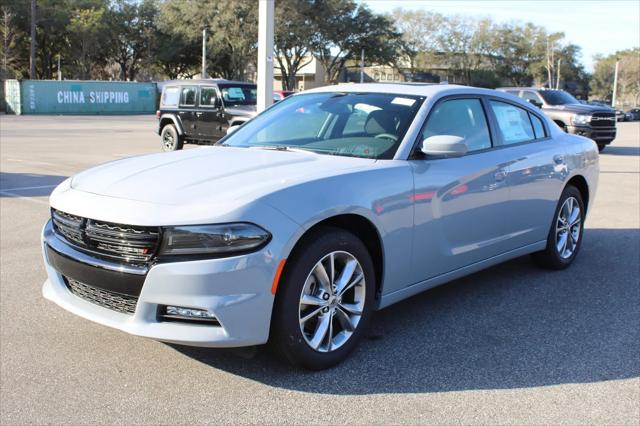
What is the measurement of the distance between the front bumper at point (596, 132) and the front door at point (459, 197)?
1456 cm

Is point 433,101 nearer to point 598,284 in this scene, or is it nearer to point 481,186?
point 481,186

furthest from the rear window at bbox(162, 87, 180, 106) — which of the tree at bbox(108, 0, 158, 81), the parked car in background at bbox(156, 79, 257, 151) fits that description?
the tree at bbox(108, 0, 158, 81)

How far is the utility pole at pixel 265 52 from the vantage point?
36.3 feet

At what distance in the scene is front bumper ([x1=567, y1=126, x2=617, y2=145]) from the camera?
60.0 feet

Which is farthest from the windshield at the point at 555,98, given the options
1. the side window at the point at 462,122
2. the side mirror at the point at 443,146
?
the side mirror at the point at 443,146

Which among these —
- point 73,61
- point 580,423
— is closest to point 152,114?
point 73,61

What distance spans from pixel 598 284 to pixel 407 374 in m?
2.65

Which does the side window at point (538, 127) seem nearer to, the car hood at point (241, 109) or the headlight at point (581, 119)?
the car hood at point (241, 109)

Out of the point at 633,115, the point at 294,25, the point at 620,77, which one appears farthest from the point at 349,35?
the point at 620,77

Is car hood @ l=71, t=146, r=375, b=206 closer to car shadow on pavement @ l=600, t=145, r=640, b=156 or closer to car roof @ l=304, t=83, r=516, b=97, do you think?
car roof @ l=304, t=83, r=516, b=97

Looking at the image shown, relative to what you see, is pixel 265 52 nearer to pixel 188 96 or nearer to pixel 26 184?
pixel 26 184

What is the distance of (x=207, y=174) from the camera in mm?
3695

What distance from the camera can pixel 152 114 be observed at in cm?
4253

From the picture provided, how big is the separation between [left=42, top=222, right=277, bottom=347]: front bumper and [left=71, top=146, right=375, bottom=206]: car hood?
1.14 ft
